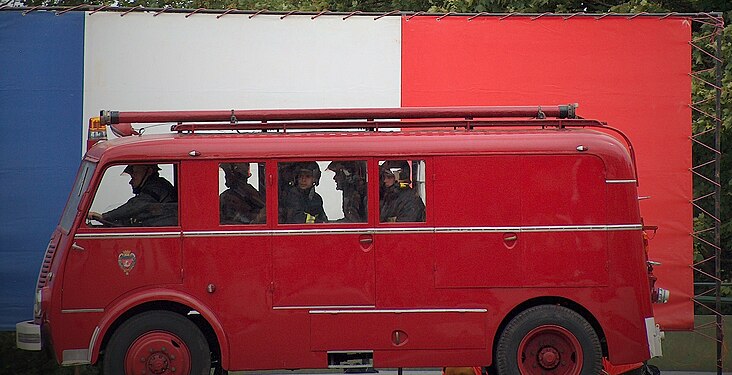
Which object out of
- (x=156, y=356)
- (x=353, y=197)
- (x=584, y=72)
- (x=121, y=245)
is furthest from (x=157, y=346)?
(x=584, y=72)

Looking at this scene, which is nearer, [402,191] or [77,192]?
[402,191]

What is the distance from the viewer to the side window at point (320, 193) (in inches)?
369

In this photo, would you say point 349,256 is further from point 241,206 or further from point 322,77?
point 322,77

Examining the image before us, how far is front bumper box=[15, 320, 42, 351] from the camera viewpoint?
9.29m

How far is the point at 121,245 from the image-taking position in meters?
9.29

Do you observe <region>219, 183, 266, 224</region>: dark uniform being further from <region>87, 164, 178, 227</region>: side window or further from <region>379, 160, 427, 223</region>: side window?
<region>379, 160, 427, 223</region>: side window

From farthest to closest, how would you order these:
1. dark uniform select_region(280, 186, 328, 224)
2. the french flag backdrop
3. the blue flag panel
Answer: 1. the french flag backdrop
2. the blue flag panel
3. dark uniform select_region(280, 186, 328, 224)

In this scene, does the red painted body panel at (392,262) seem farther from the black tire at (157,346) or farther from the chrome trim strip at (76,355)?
the black tire at (157,346)

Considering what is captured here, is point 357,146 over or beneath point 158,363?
over

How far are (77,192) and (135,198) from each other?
640 millimetres

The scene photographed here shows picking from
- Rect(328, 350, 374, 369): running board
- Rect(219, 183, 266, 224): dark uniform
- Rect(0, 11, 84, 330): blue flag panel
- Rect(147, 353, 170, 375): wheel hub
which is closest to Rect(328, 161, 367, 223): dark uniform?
Rect(219, 183, 266, 224): dark uniform

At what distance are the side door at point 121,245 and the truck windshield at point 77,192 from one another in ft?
0.64

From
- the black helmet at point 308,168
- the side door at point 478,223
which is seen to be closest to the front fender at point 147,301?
the black helmet at point 308,168

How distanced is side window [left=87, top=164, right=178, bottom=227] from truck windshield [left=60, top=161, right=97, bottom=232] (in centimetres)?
20
